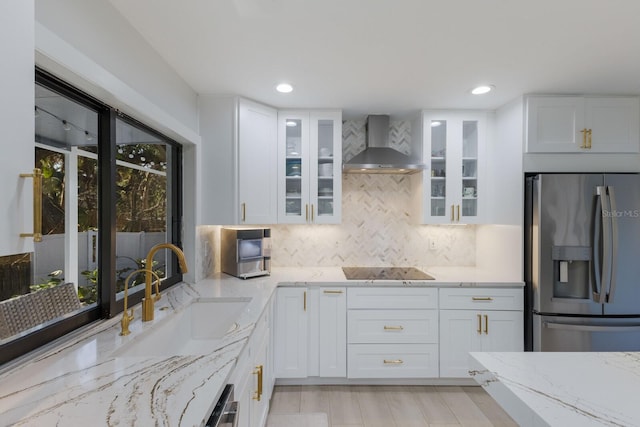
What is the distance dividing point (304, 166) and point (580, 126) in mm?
2198

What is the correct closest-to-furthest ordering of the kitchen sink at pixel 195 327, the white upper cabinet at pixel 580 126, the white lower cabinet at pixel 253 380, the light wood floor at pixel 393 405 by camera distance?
the white lower cabinet at pixel 253 380 → the kitchen sink at pixel 195 327 → the light wood floor at pixel 393 405 → the white upper cabinet at pixel 580 126

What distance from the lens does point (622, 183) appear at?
2.37 metres

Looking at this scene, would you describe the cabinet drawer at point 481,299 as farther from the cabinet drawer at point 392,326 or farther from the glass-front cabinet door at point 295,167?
the glass-front cabinet door at point 295,167

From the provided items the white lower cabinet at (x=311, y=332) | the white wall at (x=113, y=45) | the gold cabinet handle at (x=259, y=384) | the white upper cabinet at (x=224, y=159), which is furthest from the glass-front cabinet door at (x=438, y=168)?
the white wall at (x=113, y=45)

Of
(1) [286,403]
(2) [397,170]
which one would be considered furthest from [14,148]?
(2) [397,170]

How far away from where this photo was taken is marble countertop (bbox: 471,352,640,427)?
0.84 m

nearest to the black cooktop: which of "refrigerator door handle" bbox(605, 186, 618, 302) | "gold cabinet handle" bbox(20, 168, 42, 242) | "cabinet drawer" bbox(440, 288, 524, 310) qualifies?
"cabinet drawer" bbox(440, 288, 524, 310)

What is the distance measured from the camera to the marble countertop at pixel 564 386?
2.76 feet

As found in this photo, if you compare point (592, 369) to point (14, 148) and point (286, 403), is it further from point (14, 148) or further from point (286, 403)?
point (286, 403)

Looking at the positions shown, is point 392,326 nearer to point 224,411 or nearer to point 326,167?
point 326,167

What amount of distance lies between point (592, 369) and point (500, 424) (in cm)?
147

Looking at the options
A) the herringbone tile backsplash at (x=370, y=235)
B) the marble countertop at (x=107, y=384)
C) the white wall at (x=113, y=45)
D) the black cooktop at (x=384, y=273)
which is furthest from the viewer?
the herringbone tile backsplash at (x=370, y=235)

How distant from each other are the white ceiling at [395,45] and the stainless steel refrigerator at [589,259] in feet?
2.54

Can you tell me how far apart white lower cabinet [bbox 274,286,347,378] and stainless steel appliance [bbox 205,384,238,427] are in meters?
1.49
